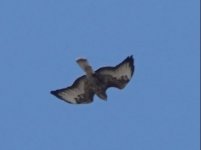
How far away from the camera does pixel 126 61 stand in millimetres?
50594

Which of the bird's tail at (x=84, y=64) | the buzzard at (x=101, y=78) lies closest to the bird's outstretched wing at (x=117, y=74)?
the buzzard at (x=101, y=78)

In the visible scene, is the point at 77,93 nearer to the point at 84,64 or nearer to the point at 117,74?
the point at 117,74

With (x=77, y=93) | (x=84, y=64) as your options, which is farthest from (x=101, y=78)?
(x=77, y=93)

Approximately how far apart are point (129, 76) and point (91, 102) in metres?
1.73

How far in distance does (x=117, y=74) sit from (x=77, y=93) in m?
1.63

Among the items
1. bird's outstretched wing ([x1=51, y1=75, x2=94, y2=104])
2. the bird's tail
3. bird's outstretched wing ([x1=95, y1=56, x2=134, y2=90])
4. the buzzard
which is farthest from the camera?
bird's outstretched wing ([x1=51, y1=75, x2=94, y2=104])

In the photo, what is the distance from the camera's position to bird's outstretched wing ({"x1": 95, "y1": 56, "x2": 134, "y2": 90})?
166 feet

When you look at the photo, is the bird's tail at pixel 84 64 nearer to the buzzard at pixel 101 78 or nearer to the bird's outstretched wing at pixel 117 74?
the buzzard at pixel 101 78

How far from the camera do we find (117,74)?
5094 centimetres

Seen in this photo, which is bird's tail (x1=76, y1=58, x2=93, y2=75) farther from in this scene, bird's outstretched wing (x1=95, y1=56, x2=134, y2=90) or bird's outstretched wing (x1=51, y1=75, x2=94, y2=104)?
bird's outstretched wing (x1=51, y1=75, x2=94, y2=104)

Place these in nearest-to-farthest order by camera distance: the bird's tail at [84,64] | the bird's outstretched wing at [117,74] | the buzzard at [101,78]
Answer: the bird's tail at [84,64] → the buzzard at [101,78] → the bird's outstretched wing at [117,74]

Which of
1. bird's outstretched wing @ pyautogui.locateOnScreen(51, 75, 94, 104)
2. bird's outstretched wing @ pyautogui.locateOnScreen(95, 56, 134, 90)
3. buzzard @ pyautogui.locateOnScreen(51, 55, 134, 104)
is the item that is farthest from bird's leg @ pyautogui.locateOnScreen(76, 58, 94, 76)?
bird's outstretched wing @ pyautogui.locateOnScreen(51, 75, 94, 104)

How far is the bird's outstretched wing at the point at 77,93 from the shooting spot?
51281 millimetres

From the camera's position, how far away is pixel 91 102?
170 ft
